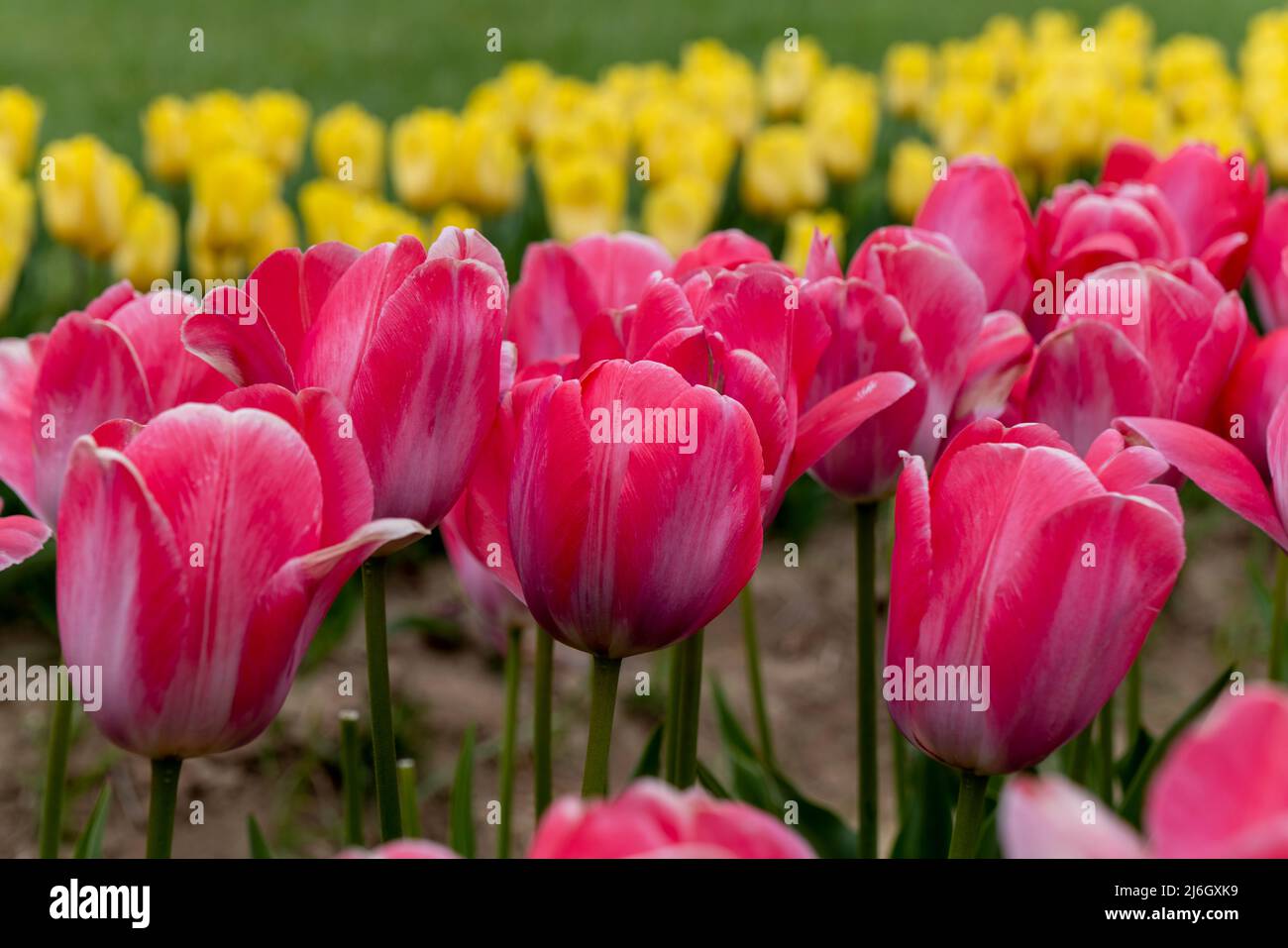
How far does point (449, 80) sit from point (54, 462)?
5.32 metres

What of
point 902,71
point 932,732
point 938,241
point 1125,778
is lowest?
point 1125,778

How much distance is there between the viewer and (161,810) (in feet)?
1.98

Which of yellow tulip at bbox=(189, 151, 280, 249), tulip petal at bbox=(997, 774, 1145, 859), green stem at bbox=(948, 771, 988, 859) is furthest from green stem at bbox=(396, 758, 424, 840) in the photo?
yellow tulip at bbox=(189, 151, 280, 249)

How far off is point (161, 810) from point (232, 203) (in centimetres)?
219

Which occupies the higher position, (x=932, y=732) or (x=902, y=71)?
(x=902, y=71)

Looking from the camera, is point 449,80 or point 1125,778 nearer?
point 1125,778

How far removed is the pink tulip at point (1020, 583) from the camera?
0.61 meters

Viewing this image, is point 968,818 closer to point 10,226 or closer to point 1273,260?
point 1273,260

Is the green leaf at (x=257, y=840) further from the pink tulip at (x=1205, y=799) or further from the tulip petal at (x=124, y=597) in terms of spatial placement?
the pink tulip at (x=1205, y=799)

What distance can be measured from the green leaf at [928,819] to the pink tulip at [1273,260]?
40 centimetres

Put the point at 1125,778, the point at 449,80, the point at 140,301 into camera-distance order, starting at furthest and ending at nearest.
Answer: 1. the point at 449,80
2. the point at 1125,778
3. the point at 140,301

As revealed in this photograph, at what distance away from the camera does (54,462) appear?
0.82 meters
